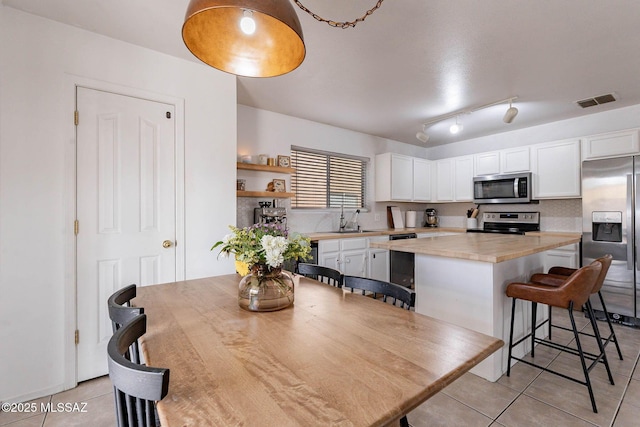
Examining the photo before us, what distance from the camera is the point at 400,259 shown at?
175 inches

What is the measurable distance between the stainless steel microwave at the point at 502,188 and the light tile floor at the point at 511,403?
248 centimetres

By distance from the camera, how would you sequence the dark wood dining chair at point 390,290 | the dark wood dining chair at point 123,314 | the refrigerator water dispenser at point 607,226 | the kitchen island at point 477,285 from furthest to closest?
the refrigerator water dispenser at point 607,226 → the kitchen island at point 477,285 → the dark wood dining chair at point 390,290 → the dark wood dining chair at point 123,314

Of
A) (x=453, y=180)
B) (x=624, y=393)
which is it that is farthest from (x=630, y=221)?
(x=453, y=180)

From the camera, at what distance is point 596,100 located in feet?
11.2

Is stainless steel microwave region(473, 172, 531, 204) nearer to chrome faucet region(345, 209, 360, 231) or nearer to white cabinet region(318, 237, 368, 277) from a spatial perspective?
chrome faucet region(345, 209, 360, 231)

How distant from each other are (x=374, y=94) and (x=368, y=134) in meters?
1.75

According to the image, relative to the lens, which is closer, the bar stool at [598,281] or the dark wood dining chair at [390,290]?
the dark wood dining chair at [390,290]

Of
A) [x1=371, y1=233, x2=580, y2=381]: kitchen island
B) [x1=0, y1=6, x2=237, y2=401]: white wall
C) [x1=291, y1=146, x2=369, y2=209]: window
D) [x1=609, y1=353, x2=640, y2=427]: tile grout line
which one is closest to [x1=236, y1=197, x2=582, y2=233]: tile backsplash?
[x1=291, y1=146, x2=369, y2=209]: window

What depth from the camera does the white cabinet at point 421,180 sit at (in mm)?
5270

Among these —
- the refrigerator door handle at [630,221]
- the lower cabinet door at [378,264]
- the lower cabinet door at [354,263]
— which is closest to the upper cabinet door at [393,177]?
the lower cabinet door at [378,264]

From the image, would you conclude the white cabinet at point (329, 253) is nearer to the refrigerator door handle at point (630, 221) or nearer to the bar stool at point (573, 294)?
the bar stool at point (573, 294)

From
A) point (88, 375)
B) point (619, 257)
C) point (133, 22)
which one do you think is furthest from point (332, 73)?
point (619, 257)

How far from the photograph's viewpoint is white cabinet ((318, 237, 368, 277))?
12.3 ft

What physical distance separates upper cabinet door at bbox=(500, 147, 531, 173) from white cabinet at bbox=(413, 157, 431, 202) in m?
1.23
